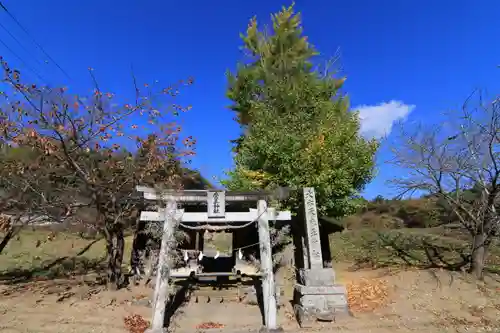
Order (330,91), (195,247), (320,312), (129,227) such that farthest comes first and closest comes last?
(195,247) → (330,91) → (129,227) → (320,312)

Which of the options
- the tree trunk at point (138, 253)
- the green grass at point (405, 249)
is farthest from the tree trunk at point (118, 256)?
the green grass at point (405, 249)

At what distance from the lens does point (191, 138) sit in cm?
1123

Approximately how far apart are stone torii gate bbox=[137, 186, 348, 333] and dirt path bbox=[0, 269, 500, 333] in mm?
541

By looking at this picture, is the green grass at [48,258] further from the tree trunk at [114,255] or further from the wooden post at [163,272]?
the wooden post at [163,272]

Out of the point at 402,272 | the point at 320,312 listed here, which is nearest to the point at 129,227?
the point at 320,312

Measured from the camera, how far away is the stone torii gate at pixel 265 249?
336 inches

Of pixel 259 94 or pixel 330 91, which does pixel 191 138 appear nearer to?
pixel 259 94

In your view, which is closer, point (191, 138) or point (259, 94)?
point (191, 138)

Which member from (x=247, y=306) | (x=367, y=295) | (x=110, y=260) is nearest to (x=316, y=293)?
(x=247, y=306)

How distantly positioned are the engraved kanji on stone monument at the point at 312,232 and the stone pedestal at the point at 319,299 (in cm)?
29

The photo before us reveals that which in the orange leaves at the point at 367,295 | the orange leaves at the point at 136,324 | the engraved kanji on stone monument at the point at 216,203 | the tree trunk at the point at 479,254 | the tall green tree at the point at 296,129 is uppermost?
the tall green tree at the point at 296,129

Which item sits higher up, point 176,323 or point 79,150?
point 79,150

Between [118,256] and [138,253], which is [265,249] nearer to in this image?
[118,256]

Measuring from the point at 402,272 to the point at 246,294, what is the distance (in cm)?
582
